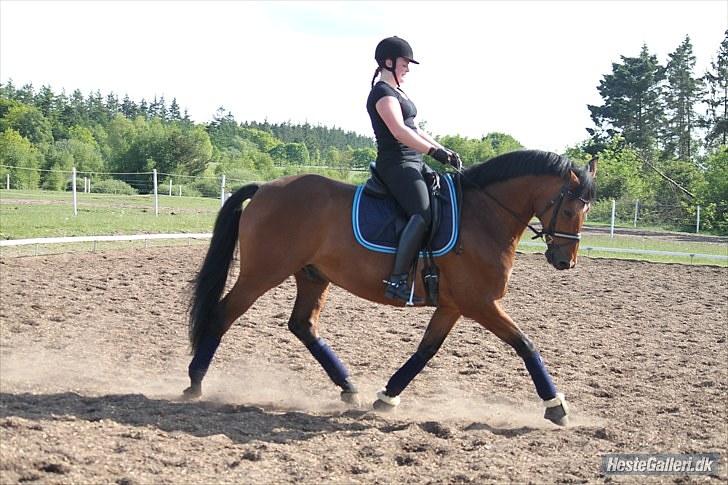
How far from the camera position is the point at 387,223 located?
659 centimetres

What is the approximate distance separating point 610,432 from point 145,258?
36.3 feet

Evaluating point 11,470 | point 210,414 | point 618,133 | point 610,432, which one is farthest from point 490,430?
point 618,133

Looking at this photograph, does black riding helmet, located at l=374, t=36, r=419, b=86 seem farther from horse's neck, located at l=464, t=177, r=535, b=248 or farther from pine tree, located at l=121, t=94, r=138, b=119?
pine tree, located at l=121, t=94, r=138, b=119

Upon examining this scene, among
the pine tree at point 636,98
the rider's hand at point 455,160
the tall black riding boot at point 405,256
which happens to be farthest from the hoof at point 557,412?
the pine tree at point 636,98

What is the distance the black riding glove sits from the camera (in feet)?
21.0

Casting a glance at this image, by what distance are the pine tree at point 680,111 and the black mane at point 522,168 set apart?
5600 centimetres

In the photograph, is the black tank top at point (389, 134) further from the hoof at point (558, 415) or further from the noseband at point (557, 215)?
the hoof at point (558, 415)

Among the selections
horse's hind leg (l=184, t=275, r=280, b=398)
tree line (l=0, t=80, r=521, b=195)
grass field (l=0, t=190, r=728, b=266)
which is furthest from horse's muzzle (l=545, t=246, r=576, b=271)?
tree line (l=0, t=80, r=521, b=195)

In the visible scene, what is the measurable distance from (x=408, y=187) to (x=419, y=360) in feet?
5.16

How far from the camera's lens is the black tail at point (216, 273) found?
6.92 metres

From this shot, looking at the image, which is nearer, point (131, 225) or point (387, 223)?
point (387, 223)

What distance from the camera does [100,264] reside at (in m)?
13.5

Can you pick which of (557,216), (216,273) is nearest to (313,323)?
(216,273)

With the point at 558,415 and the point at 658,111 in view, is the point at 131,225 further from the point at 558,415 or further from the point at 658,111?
the point at 658,111
